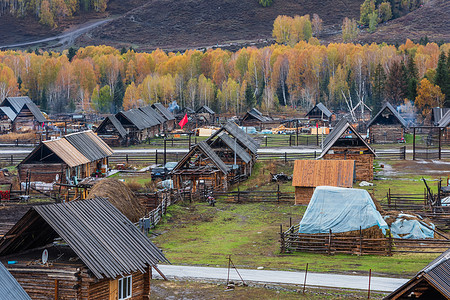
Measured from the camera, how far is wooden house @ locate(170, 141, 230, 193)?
51.7 meters

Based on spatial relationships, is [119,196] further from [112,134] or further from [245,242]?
[112,134]

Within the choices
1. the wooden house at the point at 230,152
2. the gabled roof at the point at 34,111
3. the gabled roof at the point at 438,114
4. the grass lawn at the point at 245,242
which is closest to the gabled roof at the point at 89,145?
the wooden house at the point at 230,152

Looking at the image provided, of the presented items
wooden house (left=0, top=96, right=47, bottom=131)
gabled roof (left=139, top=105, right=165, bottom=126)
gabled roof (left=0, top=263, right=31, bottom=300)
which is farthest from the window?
wooden house (left=0, top=96, right=47, bottom=131)

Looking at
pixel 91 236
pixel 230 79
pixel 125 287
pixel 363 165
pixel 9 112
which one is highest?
pixel 230 79

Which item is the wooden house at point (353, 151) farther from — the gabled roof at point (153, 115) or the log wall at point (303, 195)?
the gabled roof at point (153, 115)

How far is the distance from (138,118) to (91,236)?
222 ft

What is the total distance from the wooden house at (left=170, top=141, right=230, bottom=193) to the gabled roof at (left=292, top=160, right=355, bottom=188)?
24.8ft

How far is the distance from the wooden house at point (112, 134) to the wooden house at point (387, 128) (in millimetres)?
28828

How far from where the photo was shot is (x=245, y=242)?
35.6 m

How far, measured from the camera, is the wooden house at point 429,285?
59.8 ft

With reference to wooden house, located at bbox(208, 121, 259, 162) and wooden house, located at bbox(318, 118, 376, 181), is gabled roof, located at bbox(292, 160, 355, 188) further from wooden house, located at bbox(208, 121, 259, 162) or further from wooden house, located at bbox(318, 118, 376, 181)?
wooden house, located at bbox(208, 121, 259, 162)

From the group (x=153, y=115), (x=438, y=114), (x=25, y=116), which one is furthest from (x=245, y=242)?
(x=25, y=116)

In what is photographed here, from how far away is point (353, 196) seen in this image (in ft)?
116

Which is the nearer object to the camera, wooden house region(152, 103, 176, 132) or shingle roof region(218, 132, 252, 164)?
shingle roof region(218, 132, 252, 164)
